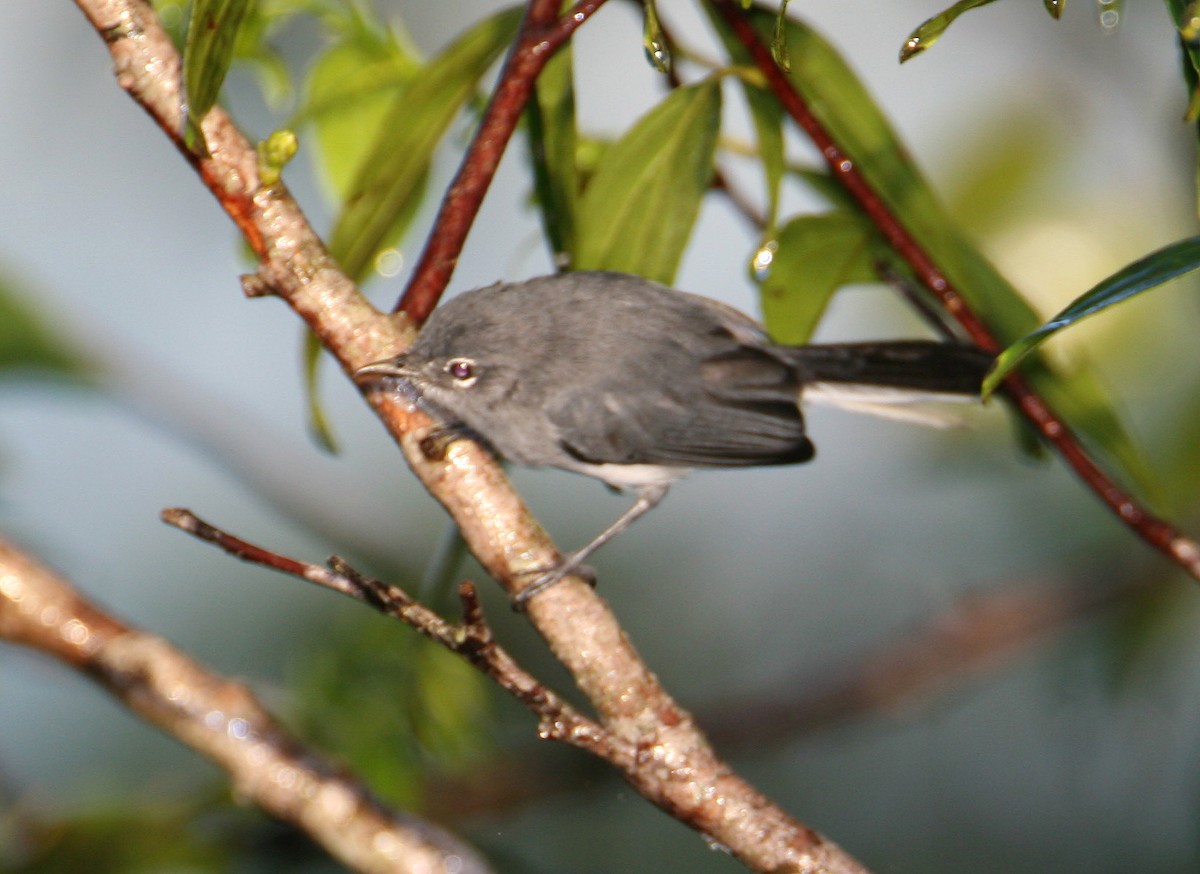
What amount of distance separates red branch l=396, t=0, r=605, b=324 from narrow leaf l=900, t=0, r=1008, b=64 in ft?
1.00

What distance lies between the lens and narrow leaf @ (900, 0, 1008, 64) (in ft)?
2.30

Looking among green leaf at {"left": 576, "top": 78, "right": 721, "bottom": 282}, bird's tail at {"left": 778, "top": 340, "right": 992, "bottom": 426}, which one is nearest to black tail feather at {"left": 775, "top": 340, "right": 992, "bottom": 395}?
bird's tail at {"left": 778, "top": 340, "right": 992, "bottom": 426}

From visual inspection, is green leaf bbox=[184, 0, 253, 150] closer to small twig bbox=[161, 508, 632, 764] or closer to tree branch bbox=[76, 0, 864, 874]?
tree branch bbox=[76, 0, 864, 874]

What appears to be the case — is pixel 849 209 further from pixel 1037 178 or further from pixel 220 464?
pixel 220 464

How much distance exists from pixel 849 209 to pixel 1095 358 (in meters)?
0.80

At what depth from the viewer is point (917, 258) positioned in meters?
1.10

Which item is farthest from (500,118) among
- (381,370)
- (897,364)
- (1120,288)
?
(897,364)

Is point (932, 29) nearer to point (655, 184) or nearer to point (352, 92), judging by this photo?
point (655, 184)

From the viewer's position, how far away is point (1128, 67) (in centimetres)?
205

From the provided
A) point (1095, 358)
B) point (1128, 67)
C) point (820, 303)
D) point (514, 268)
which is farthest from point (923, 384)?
point (1128, 67)

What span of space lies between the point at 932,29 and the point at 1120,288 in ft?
0.65

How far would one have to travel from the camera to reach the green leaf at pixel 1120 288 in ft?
2.37

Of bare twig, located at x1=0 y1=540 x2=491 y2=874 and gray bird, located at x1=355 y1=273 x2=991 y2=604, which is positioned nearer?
bare twig, located at x1=0 y1=540 x2=491 y2=874

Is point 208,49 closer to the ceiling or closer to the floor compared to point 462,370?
closer to the ceiling
